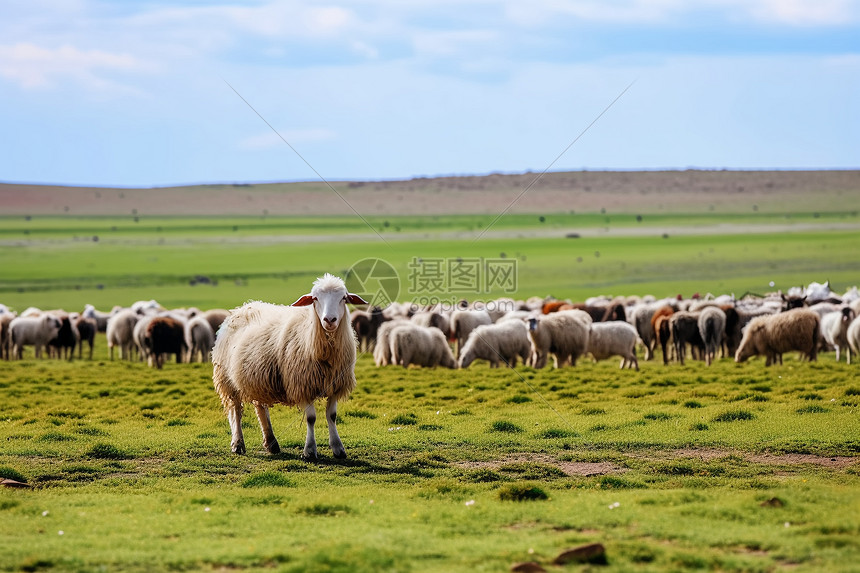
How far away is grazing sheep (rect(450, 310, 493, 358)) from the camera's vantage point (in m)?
27.5

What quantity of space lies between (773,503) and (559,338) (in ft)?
49.7

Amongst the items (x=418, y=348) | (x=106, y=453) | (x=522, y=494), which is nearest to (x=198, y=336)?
(x=418, y=348)

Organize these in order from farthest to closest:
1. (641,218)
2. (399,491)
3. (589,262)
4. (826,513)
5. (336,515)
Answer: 1. (641,218)
2. (589,262)
3. (399,491)
4. (336,515)
5. (826,513)

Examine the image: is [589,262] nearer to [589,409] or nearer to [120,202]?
[589,409]

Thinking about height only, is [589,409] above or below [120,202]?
below

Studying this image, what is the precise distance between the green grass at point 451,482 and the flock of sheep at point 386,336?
1017 mm

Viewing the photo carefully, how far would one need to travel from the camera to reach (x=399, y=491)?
30.5ft

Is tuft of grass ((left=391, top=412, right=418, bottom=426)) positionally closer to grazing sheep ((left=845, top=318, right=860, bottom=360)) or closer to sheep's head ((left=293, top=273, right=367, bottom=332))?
sheep's head ((left=293, top=273, right=367, bottom=332))

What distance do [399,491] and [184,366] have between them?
16.6 m

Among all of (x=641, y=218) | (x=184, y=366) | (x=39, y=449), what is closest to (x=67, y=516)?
(x=39, y=449)

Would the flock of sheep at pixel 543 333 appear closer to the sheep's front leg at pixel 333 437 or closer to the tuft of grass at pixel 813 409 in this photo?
the tuft of grass at pixel 813 409

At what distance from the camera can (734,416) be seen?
1356cm

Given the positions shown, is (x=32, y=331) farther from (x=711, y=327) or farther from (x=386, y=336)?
(x=711, y=327)

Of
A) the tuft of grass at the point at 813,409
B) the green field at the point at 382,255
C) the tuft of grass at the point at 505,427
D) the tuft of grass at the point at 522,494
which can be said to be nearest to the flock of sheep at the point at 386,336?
the tuft of grass at the point at 505,427
